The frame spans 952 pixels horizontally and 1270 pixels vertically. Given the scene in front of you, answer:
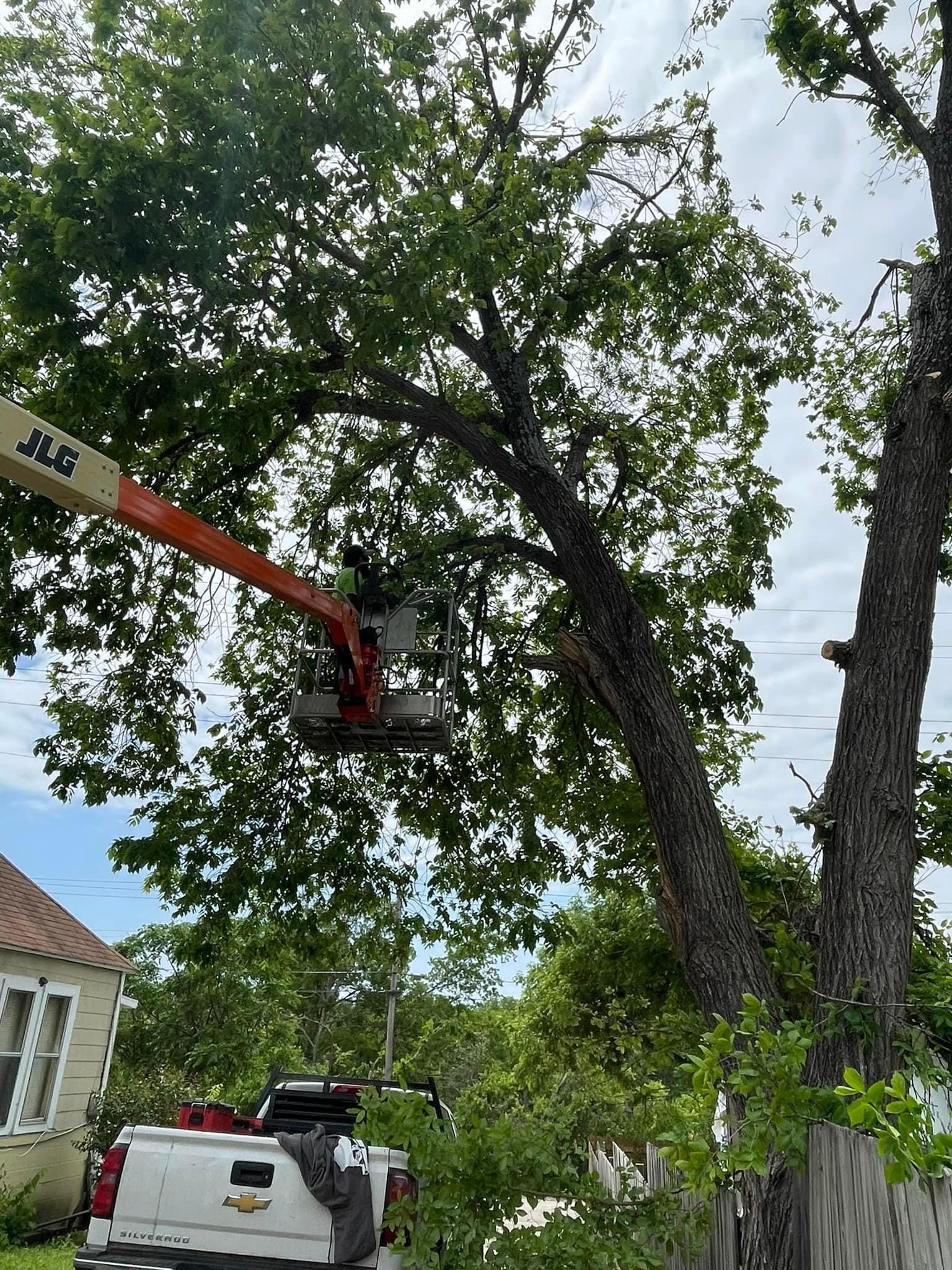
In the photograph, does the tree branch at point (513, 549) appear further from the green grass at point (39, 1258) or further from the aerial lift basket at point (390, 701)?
the green grass at point (39, 1258)

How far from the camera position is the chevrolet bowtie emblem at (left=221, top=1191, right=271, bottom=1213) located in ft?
16.1

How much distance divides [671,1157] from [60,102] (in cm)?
666

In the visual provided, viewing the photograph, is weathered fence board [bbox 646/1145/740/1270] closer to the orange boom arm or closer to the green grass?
the orange boom arm

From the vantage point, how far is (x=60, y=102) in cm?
613

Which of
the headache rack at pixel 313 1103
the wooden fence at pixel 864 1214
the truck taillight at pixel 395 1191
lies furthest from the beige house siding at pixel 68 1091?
the wooden fence at pixel 864 1214

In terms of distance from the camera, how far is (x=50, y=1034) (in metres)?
12.3

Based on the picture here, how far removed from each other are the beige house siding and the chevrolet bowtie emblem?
714 centimetres

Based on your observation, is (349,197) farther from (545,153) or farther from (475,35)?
(475,35)

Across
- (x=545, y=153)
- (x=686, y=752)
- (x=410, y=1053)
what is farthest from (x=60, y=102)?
(x=410, y=1053)

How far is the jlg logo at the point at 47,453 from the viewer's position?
485cm

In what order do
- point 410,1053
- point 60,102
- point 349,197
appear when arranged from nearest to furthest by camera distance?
point 60,102 → point 349,197 → point 410,1053

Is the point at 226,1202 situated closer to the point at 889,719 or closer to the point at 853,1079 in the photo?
the point at 853,1079

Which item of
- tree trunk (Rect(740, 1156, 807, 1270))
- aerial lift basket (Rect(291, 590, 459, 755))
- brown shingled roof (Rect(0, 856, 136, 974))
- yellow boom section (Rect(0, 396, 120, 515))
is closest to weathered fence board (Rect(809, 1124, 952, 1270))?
tree trunk (Rect(740, 1156, 807, 1270))

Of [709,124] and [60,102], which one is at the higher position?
[709,124]
